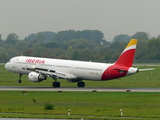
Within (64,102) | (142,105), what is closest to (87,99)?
(64,102)

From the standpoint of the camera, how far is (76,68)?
74062mm

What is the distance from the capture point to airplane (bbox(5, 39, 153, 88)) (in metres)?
69.6

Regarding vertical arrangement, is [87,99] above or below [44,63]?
below

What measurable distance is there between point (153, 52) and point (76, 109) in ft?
477

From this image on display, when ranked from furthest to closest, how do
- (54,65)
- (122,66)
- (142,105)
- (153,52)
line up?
(153,52), (54,65), (122,66), (142,105)

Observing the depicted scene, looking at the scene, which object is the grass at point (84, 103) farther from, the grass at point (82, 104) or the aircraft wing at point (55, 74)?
the aircraft wing at point (55, 74)

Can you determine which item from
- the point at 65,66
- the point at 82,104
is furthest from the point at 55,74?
the point at 82,104

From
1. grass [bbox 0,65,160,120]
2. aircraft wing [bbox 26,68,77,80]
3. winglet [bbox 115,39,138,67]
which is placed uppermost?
winglet [bbox 115,39,138,67]

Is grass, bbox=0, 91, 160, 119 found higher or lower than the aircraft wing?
lower

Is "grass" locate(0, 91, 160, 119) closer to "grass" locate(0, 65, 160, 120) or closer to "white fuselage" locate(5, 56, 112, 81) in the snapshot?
"grass" locate(0, 65, 160, 120)

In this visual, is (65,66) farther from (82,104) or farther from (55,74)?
(82,104)

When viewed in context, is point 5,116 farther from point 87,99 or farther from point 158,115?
point 87,99

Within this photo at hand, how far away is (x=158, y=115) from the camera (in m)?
42.0

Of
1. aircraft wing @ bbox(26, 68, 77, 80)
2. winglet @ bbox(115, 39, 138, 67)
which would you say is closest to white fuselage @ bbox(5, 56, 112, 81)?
aircraft wing @ bbox(26, 68, 77, 80)
